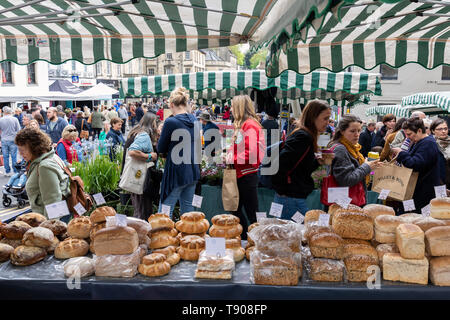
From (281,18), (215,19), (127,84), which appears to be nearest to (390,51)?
(215,19)

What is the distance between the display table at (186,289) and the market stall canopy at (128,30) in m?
1.90

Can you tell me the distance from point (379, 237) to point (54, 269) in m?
2.25

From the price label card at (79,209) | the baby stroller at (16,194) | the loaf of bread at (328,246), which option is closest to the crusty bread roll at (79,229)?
the price label card at (79,209)

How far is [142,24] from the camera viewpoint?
11.7 ft

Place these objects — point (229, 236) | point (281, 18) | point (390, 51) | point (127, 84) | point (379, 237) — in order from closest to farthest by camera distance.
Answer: point (281, 18) → point (379, 237) → point (229, 236) → point (390, 51) → point (127, 84)

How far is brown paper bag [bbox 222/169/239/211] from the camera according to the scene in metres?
4.24

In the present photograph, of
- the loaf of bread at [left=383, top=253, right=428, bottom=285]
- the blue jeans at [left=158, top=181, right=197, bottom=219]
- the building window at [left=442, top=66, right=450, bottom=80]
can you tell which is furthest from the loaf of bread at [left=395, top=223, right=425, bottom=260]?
the building window at [left=442, top=66, right=450, bottom=80]

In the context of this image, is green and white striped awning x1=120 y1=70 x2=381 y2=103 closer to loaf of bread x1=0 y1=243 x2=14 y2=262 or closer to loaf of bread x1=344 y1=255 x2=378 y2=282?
loaf of bread x1=344 y1=255 x2=378 y2=282

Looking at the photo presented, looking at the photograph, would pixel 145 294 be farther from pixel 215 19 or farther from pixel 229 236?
pixel 215 19

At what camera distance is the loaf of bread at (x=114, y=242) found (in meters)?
2.45

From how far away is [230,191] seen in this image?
14.0ft

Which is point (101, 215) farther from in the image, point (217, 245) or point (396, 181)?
point (396, 181)

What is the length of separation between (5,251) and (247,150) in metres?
2.52
